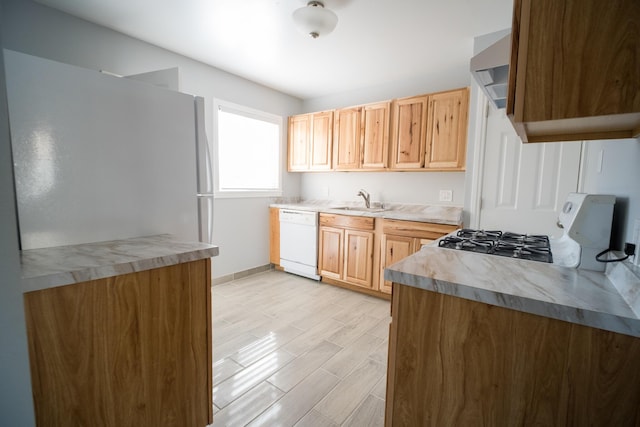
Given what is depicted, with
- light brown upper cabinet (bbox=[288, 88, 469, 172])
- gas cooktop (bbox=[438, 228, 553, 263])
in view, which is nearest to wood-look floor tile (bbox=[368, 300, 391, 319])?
gas cooktop (bbox=[438, 228, 553, 263])

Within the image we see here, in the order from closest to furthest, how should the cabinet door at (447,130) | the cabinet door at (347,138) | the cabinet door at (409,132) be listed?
the cabinet door at (447,130) → the cabinet door at (409,132) → the cabinet door at (347,138)

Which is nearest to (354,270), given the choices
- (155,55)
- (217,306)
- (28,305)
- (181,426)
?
(217,306)

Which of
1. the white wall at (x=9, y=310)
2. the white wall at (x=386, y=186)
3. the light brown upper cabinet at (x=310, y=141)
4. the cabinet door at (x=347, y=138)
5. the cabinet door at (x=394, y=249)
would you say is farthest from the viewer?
the light brown upper cabinet at (x=310, y=141)

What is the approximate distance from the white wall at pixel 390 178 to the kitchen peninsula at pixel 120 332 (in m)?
2.79

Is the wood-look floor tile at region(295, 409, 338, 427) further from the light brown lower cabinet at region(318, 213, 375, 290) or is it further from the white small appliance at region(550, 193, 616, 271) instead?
the light brown lower cabinet at region(318, 213, 375, 290)

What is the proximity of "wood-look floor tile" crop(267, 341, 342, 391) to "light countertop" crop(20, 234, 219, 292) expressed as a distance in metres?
1.02

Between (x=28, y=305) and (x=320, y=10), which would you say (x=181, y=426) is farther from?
(x=320, y=10)

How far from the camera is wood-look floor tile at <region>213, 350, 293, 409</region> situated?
1.66 meters

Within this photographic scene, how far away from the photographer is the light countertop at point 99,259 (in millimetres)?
927

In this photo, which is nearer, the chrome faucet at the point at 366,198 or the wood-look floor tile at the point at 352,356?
the wood-look floor tile at the point at 352,356

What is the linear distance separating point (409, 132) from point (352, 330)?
215 cm

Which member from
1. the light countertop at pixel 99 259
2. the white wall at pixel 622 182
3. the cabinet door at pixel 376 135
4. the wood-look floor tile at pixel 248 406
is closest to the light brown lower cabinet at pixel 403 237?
the cabinet door at pixel 376 135

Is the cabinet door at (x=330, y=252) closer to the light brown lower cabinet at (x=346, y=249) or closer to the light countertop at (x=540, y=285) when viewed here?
the light brown lower cabinet at (x=346, y=249)

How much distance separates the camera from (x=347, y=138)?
3.61 meters
